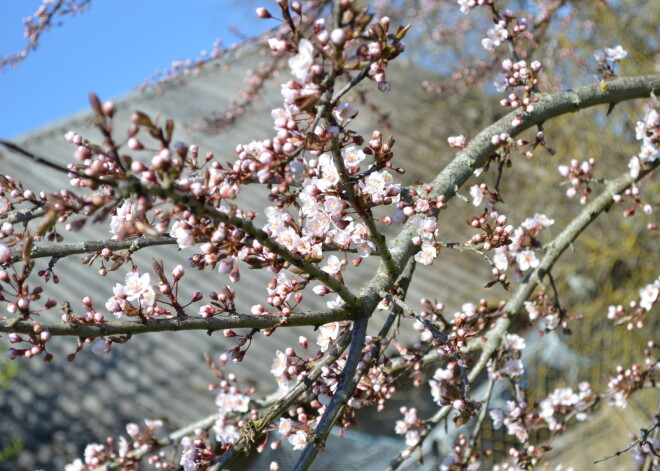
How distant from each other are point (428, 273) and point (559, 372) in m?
1.86

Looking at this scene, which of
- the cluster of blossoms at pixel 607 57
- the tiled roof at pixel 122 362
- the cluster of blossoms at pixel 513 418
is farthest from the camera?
the tiled roof at pixel 122 362

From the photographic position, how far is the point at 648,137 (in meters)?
2.63

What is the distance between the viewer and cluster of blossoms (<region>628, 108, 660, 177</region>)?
102 inches

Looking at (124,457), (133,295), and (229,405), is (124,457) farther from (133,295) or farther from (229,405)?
(133,295)

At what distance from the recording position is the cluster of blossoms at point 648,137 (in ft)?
8.48

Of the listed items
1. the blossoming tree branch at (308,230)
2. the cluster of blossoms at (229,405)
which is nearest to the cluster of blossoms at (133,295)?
the blossoming tree branch at (308,230)

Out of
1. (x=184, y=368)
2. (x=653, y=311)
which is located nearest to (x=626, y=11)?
(x=653, y=311)

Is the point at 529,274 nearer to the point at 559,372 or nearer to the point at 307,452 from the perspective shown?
the point at 307,452

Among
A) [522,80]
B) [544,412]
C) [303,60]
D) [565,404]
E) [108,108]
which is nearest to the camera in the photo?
[108,108]

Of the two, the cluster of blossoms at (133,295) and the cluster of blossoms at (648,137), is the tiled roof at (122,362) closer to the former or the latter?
the cluster of blossoms at (133,295)

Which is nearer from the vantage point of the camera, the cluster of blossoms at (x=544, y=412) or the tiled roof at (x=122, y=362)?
the cluster of blossoms at (x=544, y=412)

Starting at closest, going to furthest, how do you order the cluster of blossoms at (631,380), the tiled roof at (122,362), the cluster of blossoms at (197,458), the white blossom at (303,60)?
the white blossom at (303,60), the cluster of blossoms at (197,458), the cluster of blossoms at (631,380), the tiled roof at (122,362)

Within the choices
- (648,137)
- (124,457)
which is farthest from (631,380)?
(124,457)

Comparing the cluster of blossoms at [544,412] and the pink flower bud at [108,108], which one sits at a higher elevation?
the cluster of blossoms at [544,412]
